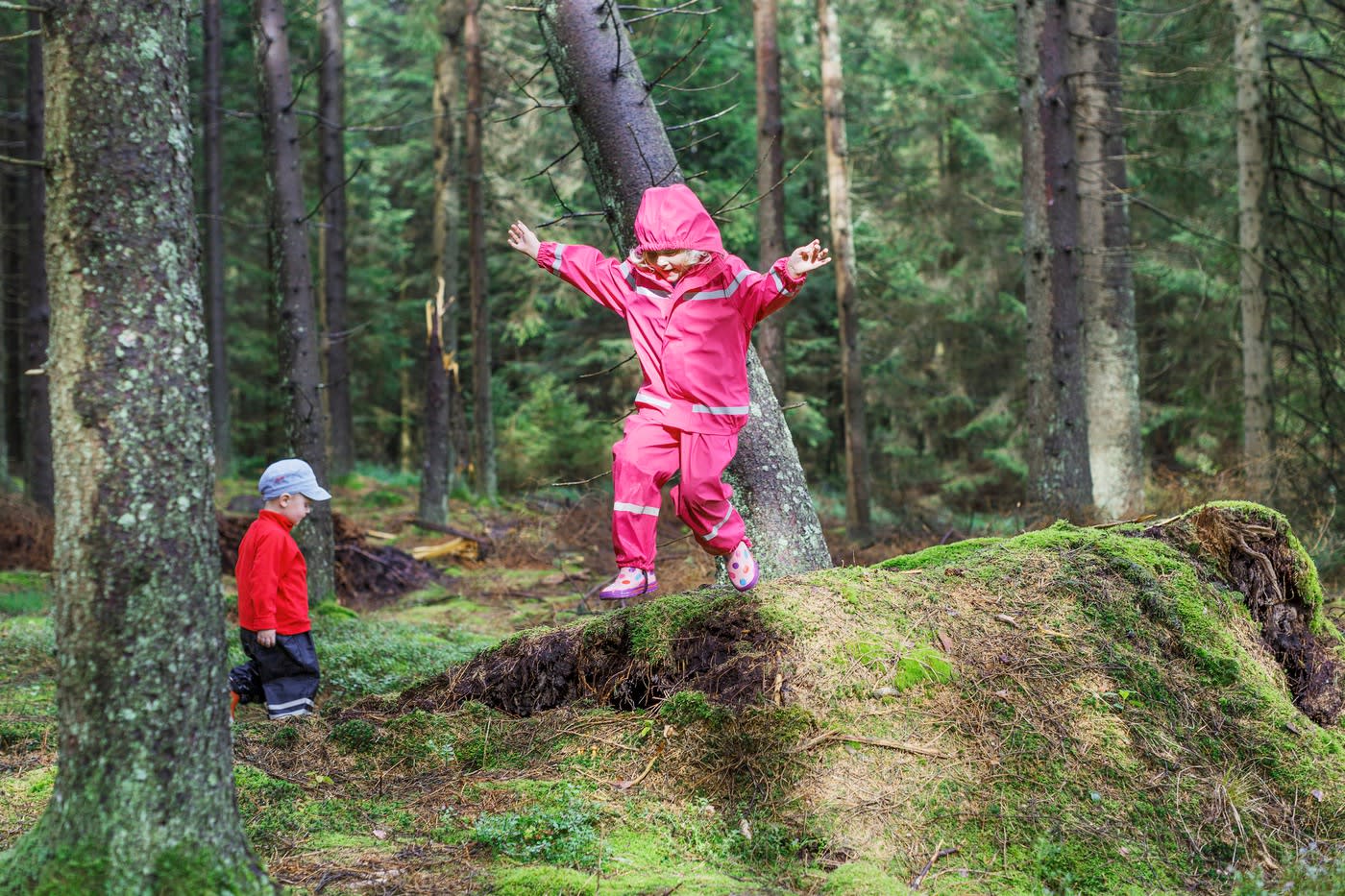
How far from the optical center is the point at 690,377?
4945mm

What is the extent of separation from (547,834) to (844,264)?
13279mm

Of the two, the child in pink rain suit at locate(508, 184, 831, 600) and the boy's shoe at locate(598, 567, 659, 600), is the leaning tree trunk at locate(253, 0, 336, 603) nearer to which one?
the child in pink rain suit at locate(508, 184, 831, 600)

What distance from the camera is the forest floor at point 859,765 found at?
390 cm

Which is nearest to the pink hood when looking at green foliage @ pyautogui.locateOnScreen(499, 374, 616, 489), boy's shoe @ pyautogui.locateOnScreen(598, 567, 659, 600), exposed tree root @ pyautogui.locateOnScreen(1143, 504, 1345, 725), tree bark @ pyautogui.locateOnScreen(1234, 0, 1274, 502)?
boy's shoe @ pyautogui.locateOnScreen(598, 567, 659, 600)

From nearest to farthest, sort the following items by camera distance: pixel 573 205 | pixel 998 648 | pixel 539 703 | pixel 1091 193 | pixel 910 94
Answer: pixel 998 648 → pixel 539 703 → pixel 1091 193 → pixel 573 205 → pixel 910 94

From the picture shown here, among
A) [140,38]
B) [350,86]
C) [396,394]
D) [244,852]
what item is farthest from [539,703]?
[396,394]

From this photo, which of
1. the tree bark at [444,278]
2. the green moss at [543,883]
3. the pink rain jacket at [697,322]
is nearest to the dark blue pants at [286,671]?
the pink rain jacket at [697,322]

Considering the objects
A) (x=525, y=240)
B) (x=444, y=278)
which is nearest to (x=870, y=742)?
(x=525, y=240)

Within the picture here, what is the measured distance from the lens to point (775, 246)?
1473 cm

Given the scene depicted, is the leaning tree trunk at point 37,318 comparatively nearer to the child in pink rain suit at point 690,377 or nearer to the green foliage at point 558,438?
the green foliage at point 558,438

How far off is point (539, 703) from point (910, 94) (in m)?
19.3

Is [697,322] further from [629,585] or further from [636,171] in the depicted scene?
[636,171]

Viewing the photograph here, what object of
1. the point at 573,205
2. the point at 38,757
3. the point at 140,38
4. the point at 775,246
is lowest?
the point at 38,757

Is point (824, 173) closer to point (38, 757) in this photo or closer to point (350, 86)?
point (350, 86)
